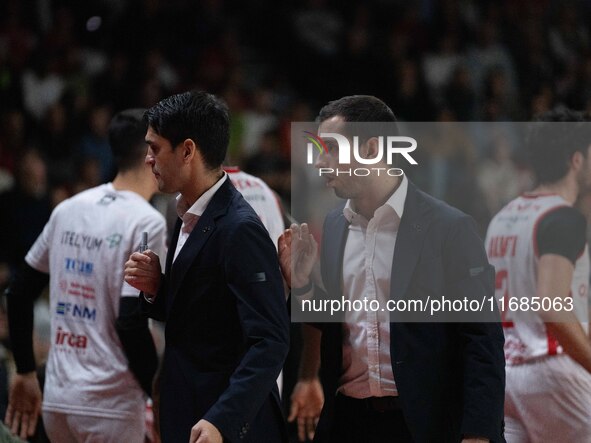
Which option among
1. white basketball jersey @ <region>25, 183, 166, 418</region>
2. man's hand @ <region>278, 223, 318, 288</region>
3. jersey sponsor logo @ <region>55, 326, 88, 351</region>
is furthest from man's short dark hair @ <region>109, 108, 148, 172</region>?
man's hand @ <region>278, 223, 318, 288</region>

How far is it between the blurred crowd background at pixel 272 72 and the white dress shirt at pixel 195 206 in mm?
4558

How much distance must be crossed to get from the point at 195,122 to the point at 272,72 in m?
8.56

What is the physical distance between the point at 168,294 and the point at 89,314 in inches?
46.3

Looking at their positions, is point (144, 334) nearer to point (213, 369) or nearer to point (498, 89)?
point (213, 369)

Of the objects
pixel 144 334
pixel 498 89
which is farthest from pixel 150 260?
pixel 498 89

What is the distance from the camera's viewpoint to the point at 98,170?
902 cm

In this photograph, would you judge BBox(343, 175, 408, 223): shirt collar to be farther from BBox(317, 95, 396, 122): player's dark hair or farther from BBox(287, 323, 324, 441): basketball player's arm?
BBox(287, 323, 324, 441): basketball player's arm

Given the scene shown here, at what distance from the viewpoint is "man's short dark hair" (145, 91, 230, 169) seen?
11.8ft

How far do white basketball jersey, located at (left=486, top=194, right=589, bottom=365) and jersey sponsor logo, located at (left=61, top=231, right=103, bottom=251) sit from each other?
6.09 ft

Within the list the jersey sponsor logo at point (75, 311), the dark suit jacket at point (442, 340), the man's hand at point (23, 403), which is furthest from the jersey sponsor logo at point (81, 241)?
the dark suit jacket at point (442, 340)

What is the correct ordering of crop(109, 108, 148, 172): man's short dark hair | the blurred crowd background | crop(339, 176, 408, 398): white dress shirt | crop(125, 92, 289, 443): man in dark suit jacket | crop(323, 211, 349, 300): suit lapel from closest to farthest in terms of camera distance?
crop(125, 92, 289, 443): man in dark suit jacket < crop(339, 176, 408, 398): white dress shirt < crop(323, 211, 349, 300): suit lapel < crop(109, 108, 148, 172): man's short dark hair < the blurred crowd background

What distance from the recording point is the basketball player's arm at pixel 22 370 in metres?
4.69

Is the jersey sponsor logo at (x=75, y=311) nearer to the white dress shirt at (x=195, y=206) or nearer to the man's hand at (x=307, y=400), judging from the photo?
the man's hand at (x=307, y=400)

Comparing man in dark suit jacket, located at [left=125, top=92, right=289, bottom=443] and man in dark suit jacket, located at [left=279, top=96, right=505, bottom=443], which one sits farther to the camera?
man in dark suit jacket, located at [left=279, top=96, right=505, bottom=443]
